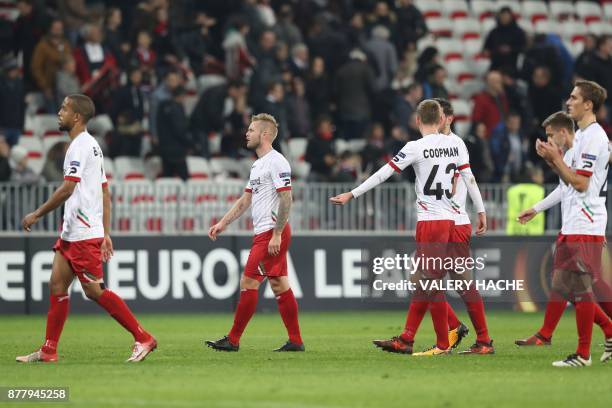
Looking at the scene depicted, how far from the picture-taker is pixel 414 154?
12.8 m

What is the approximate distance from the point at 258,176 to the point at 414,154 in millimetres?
1726

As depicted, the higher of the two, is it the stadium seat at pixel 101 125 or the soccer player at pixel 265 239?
the stadium seat at pixel 101 125

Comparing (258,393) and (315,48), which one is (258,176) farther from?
(315,48)

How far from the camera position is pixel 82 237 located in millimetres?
12102

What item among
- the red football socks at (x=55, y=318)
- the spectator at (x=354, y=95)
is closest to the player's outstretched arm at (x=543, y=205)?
the red football socks at (x=55, y=318)

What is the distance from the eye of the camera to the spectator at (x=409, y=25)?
27.5 metres

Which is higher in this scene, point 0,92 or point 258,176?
point 0,92

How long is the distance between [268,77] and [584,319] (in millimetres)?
13511

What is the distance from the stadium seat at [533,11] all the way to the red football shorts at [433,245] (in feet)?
62.3

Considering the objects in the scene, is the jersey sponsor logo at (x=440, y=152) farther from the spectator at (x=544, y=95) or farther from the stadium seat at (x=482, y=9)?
the stadium seat at (x=482, y=9)

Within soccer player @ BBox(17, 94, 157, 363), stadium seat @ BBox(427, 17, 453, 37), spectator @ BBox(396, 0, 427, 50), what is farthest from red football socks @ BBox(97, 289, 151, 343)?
stadium seat @ BBox(427, 17, 453, 37)

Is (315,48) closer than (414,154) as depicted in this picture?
No

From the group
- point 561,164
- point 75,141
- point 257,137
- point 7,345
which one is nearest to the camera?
point 561,164

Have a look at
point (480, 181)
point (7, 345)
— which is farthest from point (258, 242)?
point (480, 181)
